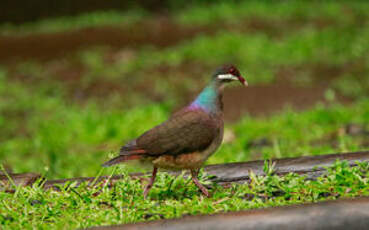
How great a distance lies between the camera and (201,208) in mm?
3096

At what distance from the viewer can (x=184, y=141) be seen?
3271mm

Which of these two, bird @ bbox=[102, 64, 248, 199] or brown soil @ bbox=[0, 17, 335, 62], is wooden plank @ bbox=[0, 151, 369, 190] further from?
brown soil @ bbox=[0, 17, 335, 62]

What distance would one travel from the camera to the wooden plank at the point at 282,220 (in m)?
2.75

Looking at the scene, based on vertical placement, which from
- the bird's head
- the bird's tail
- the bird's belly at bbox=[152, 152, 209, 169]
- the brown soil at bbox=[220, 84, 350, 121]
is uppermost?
the bird's head

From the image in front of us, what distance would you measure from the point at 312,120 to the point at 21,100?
4.02 meters

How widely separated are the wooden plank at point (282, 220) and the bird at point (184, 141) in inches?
21.0

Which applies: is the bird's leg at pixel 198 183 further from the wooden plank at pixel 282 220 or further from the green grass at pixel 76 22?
the green grass at pixel 76 22

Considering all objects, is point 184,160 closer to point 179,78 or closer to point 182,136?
point 182,136

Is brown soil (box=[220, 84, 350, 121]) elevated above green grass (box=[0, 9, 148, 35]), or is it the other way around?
green grass (box=[0, 9, 148, 35])

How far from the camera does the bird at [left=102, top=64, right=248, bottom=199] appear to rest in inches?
Result: 129

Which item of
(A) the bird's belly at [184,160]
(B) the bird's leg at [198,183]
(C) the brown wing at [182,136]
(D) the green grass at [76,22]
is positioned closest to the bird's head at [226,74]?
(C) the brown wing at [182,136]

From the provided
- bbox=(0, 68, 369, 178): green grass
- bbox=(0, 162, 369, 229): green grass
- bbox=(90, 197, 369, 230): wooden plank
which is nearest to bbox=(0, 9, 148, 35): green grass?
bbox=(0, 68, 369, 178): green grass

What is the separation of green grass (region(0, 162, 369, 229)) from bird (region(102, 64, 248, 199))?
5.6 inches

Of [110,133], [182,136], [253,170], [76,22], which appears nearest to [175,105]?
[110,133]
